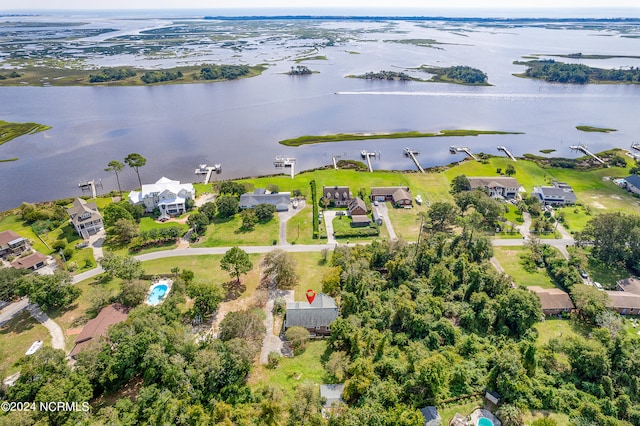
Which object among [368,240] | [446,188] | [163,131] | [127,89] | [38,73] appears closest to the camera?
[368,240]

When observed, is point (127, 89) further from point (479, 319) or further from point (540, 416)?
point (540, 416)

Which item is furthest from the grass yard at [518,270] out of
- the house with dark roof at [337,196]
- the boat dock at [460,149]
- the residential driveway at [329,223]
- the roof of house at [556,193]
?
the boat dock at [460,149]

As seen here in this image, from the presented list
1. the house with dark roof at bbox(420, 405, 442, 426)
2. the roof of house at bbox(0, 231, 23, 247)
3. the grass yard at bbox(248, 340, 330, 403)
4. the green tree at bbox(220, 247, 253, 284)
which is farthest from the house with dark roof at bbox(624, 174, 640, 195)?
the roof of house at bbox(0, 231, 23, 247)

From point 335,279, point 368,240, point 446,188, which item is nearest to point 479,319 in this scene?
point 335,279

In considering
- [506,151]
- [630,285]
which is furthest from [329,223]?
[506,151]

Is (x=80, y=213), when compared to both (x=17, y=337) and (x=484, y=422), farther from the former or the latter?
(x=484, y=422)

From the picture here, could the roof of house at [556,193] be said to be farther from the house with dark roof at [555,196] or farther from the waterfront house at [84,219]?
the waterfront house at [84,219]

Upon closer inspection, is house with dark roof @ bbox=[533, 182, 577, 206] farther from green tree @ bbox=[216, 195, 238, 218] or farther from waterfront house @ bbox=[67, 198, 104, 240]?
waterfront house @ bbox=[67, 198, 104, 240]
